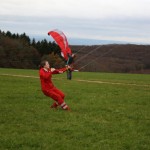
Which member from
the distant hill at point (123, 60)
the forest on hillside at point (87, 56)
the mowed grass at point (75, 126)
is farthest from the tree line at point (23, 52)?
the mowed grass at point (75, 126)

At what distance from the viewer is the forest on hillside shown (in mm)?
74875

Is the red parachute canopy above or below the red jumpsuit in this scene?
above

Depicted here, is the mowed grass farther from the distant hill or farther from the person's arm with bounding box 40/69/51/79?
the distant hill

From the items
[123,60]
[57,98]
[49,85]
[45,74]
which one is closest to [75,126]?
[57,98]

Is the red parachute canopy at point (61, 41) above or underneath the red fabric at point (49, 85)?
above

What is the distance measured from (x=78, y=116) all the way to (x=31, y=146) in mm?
4022

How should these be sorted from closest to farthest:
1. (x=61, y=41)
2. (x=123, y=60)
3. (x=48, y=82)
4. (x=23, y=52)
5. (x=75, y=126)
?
(x=75, y=126) < (x=48, y=82) < (x=61, y=41) < (x=123, y=60) < (x=23, y=52)

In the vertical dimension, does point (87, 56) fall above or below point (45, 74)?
above

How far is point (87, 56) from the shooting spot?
68125 mm

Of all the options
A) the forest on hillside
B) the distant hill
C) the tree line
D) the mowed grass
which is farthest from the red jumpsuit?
the tree line

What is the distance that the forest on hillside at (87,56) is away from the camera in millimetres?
74875

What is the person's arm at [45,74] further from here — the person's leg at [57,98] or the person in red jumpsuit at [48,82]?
the person's leg at [57,98]

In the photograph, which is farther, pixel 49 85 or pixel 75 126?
pixel 49 85

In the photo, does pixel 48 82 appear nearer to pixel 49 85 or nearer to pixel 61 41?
pixel 49 85
